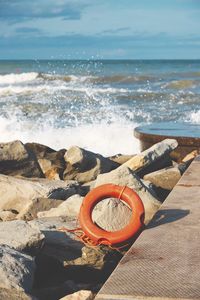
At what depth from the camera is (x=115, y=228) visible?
4.61 m

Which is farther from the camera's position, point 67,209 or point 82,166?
point 82,166

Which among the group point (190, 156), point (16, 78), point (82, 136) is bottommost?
point (16, 78)

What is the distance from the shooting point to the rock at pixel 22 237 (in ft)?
13.1

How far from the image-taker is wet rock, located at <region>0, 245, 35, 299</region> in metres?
3.35

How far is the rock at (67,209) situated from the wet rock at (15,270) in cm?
166

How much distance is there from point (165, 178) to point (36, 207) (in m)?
1.36

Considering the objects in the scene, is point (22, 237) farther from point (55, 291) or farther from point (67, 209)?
point (67, 209)

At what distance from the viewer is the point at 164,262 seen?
3.50 m

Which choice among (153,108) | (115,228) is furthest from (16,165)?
(153,108)

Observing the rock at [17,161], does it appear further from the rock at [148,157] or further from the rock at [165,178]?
the rock at [165,178]

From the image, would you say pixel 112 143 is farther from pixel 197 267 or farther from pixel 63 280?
pixel 197 267

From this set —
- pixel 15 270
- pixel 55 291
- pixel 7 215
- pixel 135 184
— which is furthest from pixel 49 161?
pixel 15 270

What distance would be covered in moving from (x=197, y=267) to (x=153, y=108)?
13.3 metres

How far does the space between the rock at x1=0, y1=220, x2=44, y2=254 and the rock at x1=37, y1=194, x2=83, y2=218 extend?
1.16 meters
